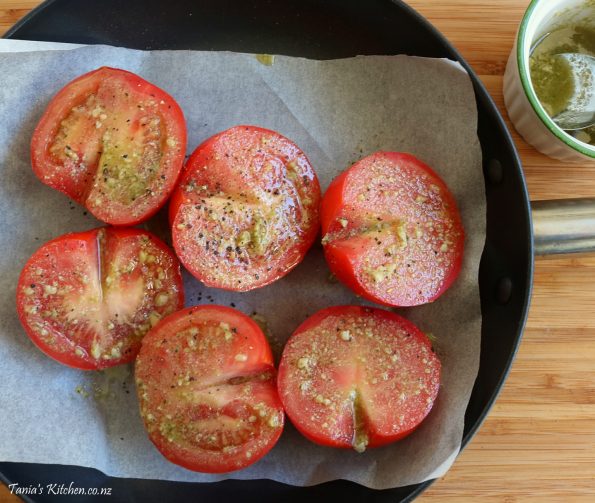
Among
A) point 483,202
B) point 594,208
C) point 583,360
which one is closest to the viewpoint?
point 594,208

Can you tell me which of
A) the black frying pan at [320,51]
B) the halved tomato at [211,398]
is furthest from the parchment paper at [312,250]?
the halved tomato at [211,398]

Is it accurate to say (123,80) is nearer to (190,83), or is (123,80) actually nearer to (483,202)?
(190,83)

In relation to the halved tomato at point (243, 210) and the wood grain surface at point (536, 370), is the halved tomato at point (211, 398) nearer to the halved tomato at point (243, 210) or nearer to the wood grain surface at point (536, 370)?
the halved tomato at point (243, 210)

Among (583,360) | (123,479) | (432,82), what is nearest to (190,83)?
(432,82)

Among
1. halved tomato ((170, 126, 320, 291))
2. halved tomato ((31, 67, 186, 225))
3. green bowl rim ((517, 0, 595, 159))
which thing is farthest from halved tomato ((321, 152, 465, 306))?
halved tomato ((31, 67, 186, 225))

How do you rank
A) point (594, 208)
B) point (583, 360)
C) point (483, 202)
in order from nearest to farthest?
point (594, 208), point (483, 202), point (583, 360)

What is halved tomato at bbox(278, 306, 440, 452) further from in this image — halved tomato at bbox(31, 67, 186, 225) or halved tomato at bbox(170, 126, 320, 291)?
halved tomato at bbox(31, 67, 186, 225)
